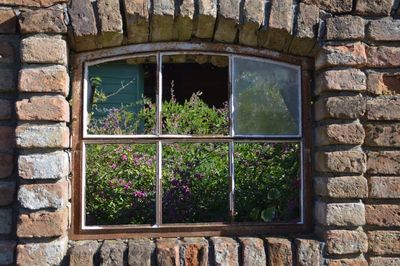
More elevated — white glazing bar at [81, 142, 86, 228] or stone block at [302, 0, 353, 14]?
stone block at [302, 0, 353, 14]

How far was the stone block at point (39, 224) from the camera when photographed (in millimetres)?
2180

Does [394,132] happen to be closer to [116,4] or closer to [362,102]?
[362,102]

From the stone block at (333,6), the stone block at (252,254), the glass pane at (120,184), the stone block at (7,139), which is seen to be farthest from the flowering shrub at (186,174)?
the stone block at (333,6)

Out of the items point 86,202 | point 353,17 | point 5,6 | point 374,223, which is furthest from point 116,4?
point 374,223

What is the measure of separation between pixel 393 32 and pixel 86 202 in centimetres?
174

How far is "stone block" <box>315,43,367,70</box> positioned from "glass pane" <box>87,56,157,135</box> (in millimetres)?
865

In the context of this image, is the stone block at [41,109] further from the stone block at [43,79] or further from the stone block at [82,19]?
the stone block at [82,19]

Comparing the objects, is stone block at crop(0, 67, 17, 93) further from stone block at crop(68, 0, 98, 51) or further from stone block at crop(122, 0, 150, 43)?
stone block at crop(122, 0, 150, 43)

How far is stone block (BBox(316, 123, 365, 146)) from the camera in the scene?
7.74ft

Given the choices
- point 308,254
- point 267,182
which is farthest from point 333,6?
point 308,254

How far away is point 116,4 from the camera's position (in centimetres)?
230

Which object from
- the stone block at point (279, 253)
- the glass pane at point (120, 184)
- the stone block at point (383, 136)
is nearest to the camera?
the stone block at point (279, 253)

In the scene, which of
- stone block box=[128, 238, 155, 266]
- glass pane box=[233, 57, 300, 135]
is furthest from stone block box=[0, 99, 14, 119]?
glass pane box=[233, 57, 300, 135]

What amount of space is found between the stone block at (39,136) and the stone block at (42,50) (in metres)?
0.30
